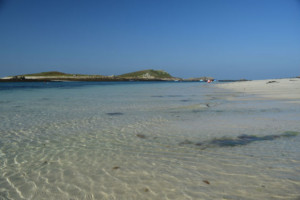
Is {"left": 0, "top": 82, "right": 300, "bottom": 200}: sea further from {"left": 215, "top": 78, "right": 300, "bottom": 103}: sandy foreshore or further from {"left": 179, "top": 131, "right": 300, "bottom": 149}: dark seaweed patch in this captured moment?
{"left": 215, "top": 78, "right": 300, "bottom": 103}: sandy foreshore

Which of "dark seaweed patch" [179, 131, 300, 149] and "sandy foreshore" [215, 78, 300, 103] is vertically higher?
"sandy foreshore" [215, 78, 300, 103]

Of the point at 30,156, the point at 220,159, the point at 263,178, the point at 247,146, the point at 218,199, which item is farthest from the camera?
the point at 247,146

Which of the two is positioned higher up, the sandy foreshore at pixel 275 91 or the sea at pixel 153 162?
the sandy foreshore at pixel 275 91

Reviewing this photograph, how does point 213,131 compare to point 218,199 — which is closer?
point 218,199

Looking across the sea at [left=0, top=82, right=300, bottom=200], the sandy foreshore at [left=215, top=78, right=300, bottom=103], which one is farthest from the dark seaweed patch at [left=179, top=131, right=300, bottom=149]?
the sandy foreshore at [left=215, top=78, right=300, bottom=103]

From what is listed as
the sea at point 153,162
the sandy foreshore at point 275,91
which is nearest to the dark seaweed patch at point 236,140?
the sea at point 153,162

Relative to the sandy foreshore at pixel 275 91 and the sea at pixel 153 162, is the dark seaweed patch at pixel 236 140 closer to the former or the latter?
the sea at pixel 153 162

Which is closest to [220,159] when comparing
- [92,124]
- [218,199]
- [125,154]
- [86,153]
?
[218,199]

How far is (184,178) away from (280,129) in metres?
4.28

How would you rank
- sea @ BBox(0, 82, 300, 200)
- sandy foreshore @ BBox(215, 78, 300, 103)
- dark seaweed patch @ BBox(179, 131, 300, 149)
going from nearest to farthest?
1. sea @ BBox(0, 82, 300, 200)
2. dark seaweed patch @ BBox(179, 131, 300, 149)
3. sandy foreshore @ BBox(215, 78, 300, 103)

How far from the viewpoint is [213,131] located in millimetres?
6043

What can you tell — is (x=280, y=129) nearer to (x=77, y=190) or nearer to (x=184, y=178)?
(x=184, y=178)

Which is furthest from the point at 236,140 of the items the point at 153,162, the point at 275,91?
the point at 275,91

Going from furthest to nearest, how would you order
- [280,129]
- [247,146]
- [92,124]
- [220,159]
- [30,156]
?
[92,124]
[280,129]
[247,146]
[30,156]
[220,159]
